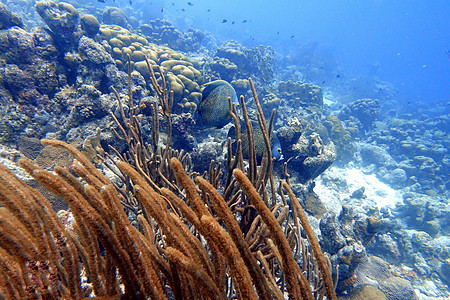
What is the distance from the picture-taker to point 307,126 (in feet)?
34.7

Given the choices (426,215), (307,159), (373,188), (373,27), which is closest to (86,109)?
(307,159)

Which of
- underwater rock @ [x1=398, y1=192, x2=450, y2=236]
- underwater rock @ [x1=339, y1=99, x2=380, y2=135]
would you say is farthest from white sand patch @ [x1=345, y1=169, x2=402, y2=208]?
underwater rock @ [x1=339, y1=99, x2=380, y2=135]

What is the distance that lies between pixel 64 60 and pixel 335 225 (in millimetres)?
8322

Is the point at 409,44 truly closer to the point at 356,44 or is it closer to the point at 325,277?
the point at 356,44

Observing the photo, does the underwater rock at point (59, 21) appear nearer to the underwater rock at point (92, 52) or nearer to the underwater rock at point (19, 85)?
the underwater rock at point (92, 52)

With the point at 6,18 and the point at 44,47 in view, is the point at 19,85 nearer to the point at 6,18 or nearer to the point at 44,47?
the point at 44,47

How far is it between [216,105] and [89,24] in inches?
297

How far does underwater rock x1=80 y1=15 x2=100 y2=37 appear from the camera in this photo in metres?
7.34

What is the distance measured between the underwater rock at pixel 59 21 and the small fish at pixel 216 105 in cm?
618

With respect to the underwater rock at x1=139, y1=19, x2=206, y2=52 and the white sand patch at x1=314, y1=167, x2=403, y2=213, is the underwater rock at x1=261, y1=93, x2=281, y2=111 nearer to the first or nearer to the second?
the white sand patch at x1=314, y1=167, x2=403, y2=213

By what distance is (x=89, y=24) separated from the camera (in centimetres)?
741

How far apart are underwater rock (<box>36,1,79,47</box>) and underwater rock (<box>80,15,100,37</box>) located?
1.91 ft

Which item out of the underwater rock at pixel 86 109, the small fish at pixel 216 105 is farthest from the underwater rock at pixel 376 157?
the underwater rock at pixel 86 109

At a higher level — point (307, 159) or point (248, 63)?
point (248, 63)
